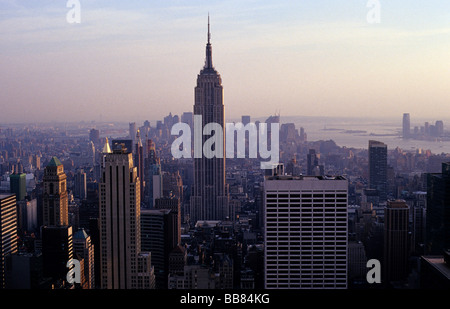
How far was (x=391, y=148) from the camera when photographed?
696cm

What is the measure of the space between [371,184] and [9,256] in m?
5.78

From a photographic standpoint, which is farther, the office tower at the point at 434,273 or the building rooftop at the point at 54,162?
the building rooftop at the point at 54,162

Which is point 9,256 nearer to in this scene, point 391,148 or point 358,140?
point 358,140

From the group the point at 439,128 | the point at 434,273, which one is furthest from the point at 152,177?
the point at 434,273

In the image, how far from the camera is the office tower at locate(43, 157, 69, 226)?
8898 mm

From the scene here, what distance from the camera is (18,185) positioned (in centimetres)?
820

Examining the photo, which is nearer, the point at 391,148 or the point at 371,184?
the point at 391,148

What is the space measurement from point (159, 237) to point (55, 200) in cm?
213

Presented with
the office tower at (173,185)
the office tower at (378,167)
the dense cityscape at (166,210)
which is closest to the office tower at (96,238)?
the dense cityscape at (166,210)

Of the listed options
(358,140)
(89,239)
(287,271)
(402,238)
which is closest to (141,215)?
(89,239)

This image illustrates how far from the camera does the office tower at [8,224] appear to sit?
7773 mm

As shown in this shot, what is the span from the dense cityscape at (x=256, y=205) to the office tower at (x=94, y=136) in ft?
0.15

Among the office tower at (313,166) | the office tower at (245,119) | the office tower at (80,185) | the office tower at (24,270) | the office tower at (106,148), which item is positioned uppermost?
the office tower at (245,119)

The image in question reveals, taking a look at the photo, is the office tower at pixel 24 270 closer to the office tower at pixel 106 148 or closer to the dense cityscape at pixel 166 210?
the dense cityscape at pixel 166 210
